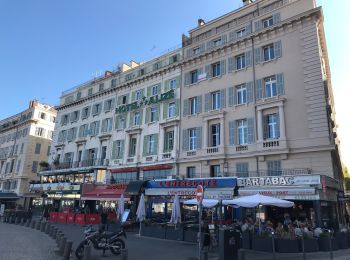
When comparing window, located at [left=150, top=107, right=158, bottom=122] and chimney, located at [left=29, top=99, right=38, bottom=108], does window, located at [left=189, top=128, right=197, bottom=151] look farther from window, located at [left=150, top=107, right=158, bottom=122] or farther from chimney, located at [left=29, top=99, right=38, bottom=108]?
chimney, located at [left=29, top=99, right=38, bottom=108]

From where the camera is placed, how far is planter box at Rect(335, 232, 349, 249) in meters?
14.3

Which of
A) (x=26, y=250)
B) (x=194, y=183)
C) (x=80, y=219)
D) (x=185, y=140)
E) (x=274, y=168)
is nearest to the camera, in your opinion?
(x=26, y=250)

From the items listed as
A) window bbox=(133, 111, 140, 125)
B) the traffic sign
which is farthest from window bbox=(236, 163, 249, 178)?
window bbox=(133, 111, 140, 125)

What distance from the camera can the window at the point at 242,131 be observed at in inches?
877

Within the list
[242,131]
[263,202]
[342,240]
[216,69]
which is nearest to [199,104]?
[216,69]

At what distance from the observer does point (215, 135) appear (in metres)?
24.3

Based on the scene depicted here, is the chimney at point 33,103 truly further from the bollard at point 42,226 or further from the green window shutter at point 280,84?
the green window shutter at point 280,84

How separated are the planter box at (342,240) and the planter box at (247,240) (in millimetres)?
4243

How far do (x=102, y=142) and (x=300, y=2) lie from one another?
2362 centimetres

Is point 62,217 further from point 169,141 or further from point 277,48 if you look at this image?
point 277,48

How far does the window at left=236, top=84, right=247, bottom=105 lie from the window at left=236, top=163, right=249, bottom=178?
4.94 meters

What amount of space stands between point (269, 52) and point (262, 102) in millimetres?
4335

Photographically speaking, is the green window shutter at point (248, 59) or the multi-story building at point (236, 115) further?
the green window shutter at point (248, 59)

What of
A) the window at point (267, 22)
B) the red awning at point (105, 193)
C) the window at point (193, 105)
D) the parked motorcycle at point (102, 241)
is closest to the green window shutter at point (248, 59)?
the window at point (267, 22)
